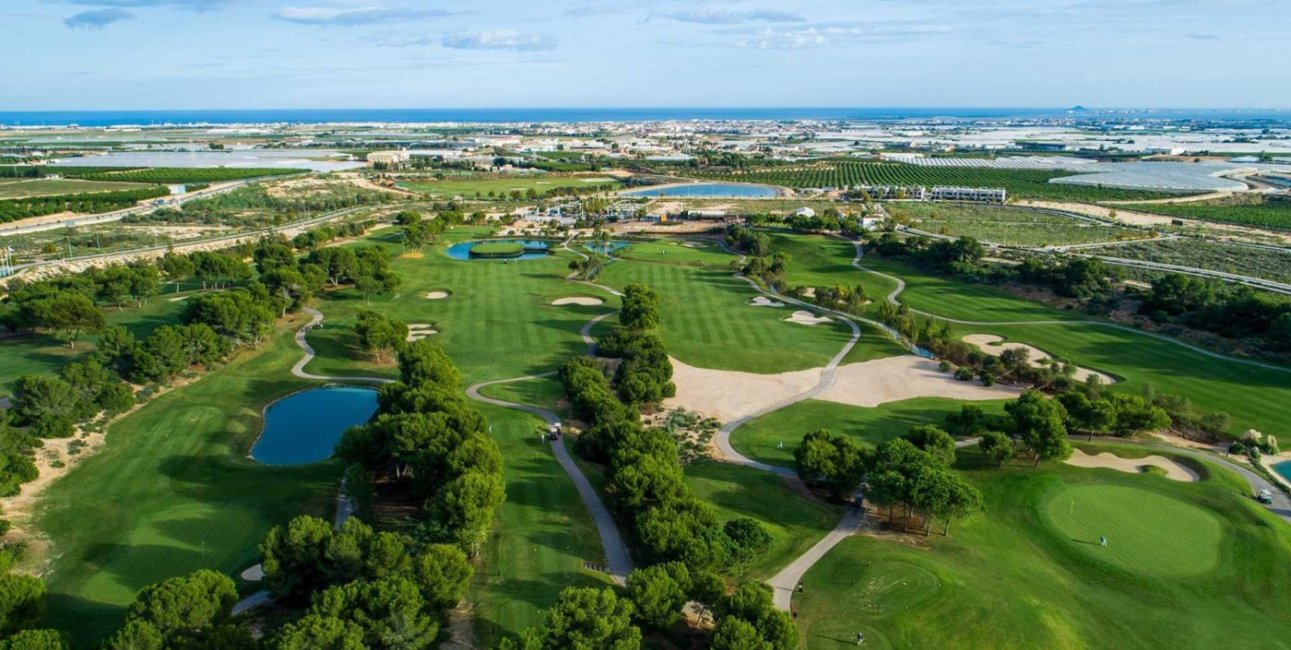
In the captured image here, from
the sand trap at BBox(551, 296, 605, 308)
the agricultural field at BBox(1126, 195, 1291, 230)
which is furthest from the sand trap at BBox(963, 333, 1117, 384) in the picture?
the agricultural field at BBox(1126, 195, 1291, 230)

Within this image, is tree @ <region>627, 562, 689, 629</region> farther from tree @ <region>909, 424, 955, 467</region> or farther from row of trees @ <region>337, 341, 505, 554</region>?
tree @ <region>909, 424, 955, 467</region>

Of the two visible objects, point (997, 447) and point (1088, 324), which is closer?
point (997, 447)

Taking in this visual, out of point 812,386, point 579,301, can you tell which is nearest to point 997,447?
point 812,386

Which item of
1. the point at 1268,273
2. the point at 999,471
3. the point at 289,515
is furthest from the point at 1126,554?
the point at 1268,273

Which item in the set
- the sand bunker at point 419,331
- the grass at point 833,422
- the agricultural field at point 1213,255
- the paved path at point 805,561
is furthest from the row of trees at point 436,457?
the agricultural field at point 1213,255

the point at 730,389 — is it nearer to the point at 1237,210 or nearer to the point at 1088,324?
the point at 1088,324

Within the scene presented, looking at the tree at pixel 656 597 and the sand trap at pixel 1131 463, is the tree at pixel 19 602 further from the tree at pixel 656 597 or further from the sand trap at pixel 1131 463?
the sand trap at pixel 1131 463
